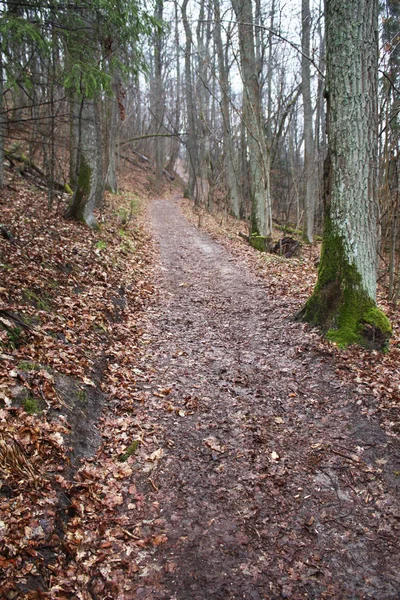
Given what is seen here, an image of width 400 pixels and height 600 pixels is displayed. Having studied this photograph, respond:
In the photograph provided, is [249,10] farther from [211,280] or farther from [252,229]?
[211,280]

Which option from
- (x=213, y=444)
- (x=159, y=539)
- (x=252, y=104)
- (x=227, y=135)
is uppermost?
(x=227, y=135)

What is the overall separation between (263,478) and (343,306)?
113 inches

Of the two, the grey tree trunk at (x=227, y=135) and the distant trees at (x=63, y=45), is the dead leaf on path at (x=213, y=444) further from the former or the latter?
the grey tree trunk at (x=227, y=135)

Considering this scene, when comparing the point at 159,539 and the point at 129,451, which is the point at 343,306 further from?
the point at 159,539

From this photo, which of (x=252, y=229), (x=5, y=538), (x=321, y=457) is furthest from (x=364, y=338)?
(x=252, y=229)

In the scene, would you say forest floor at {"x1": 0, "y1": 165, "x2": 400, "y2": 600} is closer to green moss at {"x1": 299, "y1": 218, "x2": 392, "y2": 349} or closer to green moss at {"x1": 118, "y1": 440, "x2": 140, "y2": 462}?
green moss at {"x1": 118, "y1": 440, "x2": 140, "y2": 462}

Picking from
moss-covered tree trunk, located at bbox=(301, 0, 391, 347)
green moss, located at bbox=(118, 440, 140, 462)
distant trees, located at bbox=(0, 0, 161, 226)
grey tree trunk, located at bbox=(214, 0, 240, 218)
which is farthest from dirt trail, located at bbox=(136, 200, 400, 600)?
grey tree trunk, located at bbox=(214, 0, 240, 218)

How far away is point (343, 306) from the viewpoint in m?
5.44

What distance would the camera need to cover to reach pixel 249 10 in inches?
506

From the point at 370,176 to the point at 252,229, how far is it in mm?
8721

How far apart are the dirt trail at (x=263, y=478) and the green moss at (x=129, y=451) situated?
0.23 m

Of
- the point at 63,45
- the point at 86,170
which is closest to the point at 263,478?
the point at 63,45

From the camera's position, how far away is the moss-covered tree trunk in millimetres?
5082

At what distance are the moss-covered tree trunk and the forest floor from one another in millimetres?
494
